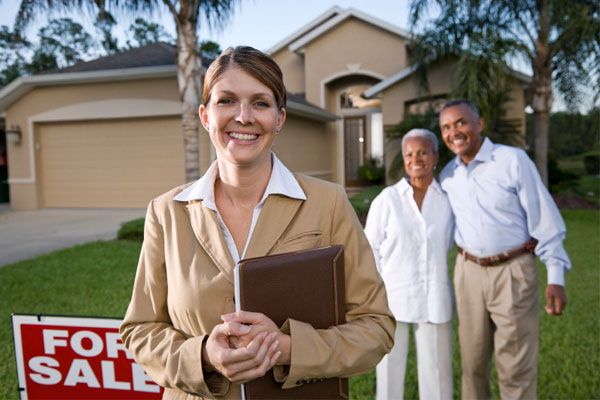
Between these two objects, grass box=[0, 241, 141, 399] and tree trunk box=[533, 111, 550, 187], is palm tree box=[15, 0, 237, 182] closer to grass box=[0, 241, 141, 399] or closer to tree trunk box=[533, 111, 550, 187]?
grass box=[0, 241, 141, 399]

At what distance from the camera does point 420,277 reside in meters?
3.31

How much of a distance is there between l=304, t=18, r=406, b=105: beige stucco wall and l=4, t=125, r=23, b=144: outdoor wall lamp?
1014 cm

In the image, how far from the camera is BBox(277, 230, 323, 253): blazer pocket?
1695 mm

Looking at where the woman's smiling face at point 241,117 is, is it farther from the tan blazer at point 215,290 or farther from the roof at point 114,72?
the roof at point 114,72

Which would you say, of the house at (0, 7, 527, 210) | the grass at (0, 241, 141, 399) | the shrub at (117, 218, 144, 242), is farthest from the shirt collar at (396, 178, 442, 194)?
the house at (0, 7, 527, 210)

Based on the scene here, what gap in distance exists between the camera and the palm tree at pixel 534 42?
13.1m

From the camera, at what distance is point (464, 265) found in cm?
344

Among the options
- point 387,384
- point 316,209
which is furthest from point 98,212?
point 316,209

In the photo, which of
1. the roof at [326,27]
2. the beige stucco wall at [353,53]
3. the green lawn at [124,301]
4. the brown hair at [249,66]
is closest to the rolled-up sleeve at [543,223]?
the green lawn at [124,301]

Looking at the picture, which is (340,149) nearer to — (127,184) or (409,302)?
(127,184)

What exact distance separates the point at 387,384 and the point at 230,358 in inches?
84.7

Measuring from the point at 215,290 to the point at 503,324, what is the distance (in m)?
2.29

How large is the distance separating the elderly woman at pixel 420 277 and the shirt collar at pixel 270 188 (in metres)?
1.68

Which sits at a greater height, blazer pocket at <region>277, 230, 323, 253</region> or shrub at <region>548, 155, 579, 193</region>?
blazer pocket at <region>277, 230, 323, 253</region>
